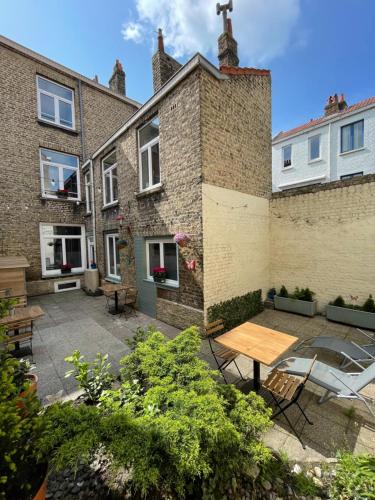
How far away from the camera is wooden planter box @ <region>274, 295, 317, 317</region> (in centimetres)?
668

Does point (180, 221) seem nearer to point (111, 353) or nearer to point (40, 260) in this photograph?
point (111, 353)

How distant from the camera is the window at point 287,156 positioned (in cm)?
1432

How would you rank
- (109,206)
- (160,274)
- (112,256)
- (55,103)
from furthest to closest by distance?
(55,103) < (112,256) < (109,206) < (160,274)

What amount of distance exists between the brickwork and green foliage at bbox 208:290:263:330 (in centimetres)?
329

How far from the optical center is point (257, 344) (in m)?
3.40

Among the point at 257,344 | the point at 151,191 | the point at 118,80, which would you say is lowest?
Answer: the point at 257,344

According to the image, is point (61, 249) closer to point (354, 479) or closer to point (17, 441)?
point (17, 441)

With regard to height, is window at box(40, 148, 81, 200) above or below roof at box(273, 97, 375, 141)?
below

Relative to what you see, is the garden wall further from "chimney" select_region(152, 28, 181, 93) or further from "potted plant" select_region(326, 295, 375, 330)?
"chimney" select_region(152, 28, 181, 93)

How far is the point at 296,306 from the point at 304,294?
47 centimetres

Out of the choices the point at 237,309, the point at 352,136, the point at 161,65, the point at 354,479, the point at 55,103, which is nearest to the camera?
the point at 354,479

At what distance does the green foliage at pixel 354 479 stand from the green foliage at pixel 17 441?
2.66 meters

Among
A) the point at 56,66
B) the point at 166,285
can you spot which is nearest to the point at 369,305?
the point at 166,285

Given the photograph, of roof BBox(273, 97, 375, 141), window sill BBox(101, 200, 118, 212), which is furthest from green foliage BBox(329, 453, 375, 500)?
roof BBox(273, 97, 375, 141)
